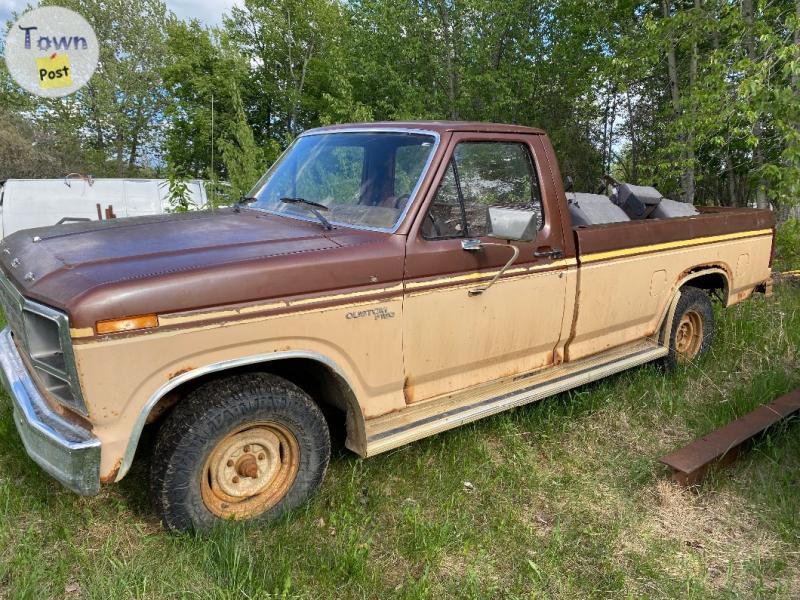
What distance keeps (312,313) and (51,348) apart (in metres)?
1.10

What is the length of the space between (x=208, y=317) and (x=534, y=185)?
230 centimetres

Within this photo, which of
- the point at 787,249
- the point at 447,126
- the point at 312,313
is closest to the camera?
the point at 312,313

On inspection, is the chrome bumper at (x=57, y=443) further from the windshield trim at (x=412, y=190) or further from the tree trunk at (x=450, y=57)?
the tree trunk at (x=450, y=57)

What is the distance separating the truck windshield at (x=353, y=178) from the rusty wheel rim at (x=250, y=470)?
121cm

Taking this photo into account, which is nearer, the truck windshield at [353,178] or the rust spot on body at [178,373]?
the rust spot on body at [178,373]

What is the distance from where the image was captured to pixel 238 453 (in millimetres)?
2867

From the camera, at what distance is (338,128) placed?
394 cm

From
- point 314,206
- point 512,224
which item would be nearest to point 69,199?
point 314,206

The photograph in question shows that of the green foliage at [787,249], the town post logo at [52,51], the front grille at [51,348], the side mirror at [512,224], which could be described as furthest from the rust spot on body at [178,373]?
the green foliage at [787,249]

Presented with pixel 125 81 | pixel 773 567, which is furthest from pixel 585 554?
pixel 125 81

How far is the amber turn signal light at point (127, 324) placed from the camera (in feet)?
7.50

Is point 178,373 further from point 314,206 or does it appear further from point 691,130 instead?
point 691,130

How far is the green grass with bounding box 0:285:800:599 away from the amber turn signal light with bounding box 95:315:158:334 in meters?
1.04

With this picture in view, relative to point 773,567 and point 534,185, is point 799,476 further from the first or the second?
point 534,185
